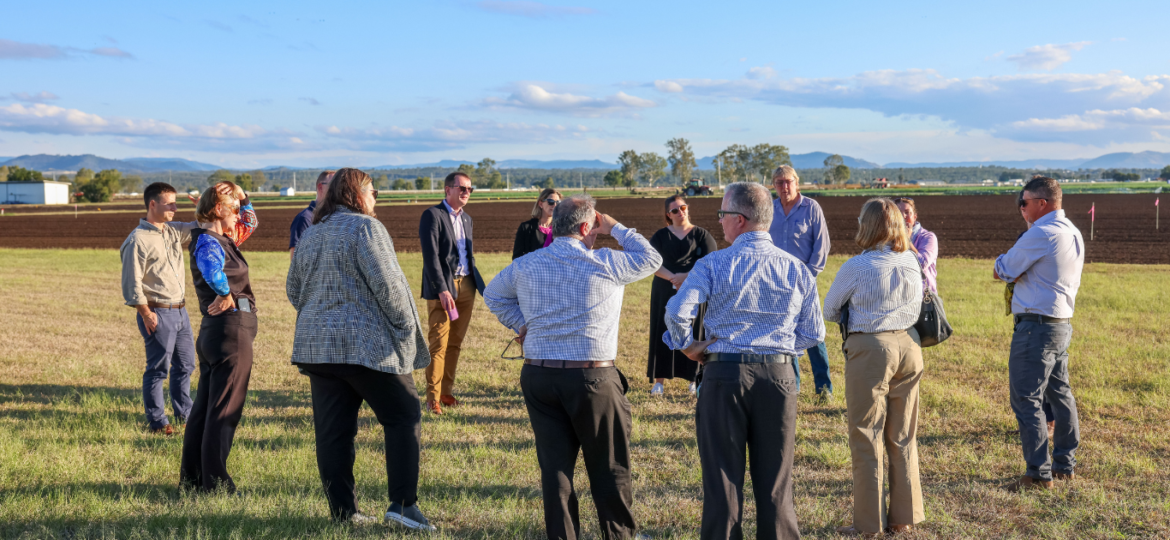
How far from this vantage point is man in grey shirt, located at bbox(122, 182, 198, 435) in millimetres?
5551

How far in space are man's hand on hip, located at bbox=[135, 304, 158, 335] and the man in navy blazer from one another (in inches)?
80.4

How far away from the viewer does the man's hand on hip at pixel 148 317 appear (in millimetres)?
5547

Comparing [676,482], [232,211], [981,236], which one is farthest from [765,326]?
[981,236]

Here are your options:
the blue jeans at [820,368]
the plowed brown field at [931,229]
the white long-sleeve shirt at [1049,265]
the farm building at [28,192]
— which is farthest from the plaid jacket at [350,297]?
the farm building at [28,192]

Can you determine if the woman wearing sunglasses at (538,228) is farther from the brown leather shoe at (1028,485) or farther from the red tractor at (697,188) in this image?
the red tractor at (697,188)

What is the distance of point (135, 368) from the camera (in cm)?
820

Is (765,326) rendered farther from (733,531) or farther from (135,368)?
(135,368)

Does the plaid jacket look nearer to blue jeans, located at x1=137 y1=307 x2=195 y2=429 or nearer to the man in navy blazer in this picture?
→ the man in navy blazer

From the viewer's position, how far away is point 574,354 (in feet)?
11.0

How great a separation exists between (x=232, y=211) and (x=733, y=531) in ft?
11.3

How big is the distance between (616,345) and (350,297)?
1.35 m

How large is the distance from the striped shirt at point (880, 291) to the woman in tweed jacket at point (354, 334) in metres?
2.24

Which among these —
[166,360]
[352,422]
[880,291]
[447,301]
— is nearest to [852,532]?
[880,291]

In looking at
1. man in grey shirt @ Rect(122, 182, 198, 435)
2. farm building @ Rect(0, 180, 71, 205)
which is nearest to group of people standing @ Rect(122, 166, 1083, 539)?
man in grey shirt @ Rect(122, 182, 198, 435)
